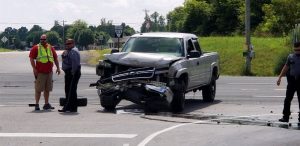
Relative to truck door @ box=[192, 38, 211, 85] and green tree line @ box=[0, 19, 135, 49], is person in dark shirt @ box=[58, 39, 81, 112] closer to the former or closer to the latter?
truck door @ box=[192, 38, 211, 85]

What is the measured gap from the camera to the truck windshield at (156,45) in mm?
16312

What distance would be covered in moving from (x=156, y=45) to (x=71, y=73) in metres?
2.45

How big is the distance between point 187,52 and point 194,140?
235 inches

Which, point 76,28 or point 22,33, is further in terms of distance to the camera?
point 22,33

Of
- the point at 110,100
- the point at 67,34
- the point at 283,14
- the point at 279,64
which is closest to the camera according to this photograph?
the point at 110,100

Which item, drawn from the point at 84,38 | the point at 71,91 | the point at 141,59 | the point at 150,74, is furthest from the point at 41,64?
the point at 84,38

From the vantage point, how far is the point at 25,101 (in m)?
18.4

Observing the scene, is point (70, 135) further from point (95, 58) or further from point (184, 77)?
point (95, 58)

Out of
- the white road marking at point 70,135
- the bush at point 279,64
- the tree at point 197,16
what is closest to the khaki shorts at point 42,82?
the white road marking at point 70,135

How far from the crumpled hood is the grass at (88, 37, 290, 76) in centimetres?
2065

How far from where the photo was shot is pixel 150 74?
14.9 metres

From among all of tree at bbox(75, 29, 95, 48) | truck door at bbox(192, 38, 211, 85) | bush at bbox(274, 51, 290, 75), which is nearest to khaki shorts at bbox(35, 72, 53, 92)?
truck door at bbox(192, 38, 211, 85)

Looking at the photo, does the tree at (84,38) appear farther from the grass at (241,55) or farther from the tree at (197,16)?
the grass at (241,55)

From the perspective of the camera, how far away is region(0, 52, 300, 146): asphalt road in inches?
418
